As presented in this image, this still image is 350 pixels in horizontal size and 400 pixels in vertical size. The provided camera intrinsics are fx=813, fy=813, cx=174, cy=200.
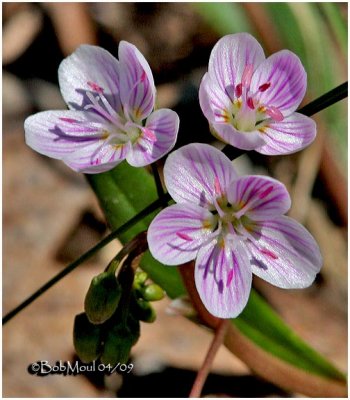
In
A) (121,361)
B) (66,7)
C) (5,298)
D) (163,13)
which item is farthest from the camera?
(163,13)

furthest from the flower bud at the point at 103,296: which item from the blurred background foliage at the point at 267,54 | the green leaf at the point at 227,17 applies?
the green leaf at the point at 227,17

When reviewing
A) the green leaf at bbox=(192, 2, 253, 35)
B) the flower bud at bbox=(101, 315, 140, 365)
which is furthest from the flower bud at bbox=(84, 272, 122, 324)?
the green leaf at bbox=(192, 2, 253, 35)

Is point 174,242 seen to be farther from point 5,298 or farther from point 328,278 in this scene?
point 328,278

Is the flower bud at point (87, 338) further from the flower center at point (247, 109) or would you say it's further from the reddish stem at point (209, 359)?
the flower center at point (247, 109)

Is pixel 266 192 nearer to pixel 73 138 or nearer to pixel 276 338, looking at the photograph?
pixel 73 138

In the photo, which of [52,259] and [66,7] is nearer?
[52,259]

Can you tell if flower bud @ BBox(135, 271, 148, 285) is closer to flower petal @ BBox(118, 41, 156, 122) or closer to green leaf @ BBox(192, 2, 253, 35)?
flower petal @ BBox(118, 41, 156, 122)

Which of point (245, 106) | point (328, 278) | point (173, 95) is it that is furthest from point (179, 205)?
point (173, 95)

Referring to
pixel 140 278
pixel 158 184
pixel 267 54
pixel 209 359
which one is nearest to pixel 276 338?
pixel 209 359
